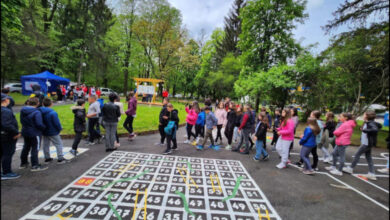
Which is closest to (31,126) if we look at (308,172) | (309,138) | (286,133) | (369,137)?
(369,137)

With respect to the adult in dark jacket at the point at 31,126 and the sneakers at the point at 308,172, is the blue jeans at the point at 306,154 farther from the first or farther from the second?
the adult in dark jacket at the point at 31,126

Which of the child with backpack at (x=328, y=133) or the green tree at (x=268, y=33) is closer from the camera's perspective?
the child with backpack at (x=328, y=133)

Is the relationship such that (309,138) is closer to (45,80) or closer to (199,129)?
(199,129)

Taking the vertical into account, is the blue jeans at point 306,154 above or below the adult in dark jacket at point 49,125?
below

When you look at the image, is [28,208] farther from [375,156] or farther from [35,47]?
[375,156]

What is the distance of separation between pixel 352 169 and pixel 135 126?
329 inches

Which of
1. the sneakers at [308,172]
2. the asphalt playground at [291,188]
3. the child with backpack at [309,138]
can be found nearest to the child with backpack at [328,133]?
the asphalt playground at [291,188]

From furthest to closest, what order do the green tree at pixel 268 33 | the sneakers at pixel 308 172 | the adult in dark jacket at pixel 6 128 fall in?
1. the green tree at pixel 268 33
2. the sneakers at pixel 308 172
3. the adult in dark jacket at pixel 6 128

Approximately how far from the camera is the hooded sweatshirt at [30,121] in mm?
2871

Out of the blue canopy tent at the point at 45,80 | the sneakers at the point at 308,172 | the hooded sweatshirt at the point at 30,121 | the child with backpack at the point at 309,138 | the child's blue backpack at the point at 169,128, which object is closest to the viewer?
the hooded sweatshirt at the point at 30,121

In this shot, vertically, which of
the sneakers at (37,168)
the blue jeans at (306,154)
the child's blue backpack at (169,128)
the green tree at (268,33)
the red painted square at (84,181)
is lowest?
the red painted square at (84,181)

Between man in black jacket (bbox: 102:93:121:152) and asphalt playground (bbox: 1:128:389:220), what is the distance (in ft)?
1.38

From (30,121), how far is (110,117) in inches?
82.7

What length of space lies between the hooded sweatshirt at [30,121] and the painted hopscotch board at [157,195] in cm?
128
